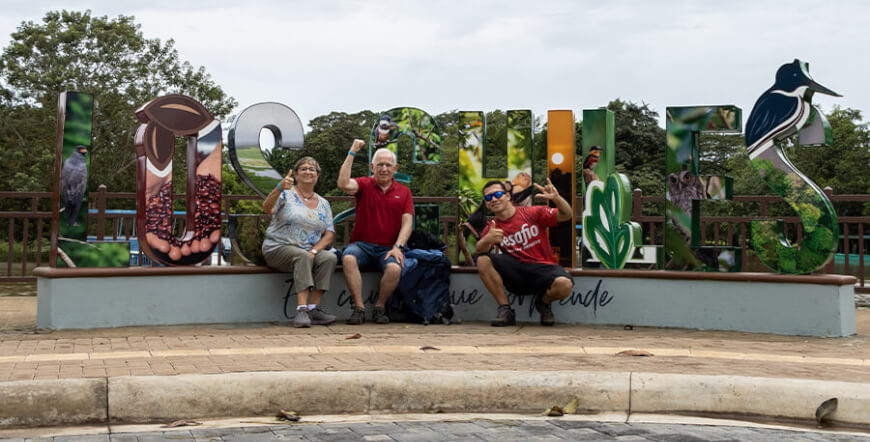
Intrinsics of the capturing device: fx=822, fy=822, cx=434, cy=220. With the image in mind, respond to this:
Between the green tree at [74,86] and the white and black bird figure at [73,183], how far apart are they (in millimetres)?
23821

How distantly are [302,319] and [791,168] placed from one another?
15.5 ft

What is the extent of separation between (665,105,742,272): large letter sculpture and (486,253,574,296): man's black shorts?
3.73 ft

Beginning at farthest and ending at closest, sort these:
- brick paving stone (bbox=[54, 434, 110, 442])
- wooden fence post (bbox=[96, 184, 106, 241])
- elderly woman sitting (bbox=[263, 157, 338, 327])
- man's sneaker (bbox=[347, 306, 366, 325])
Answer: wooden fence post (bbox=[96, 184, 106, 241]), man's sneaker (bbox=[347, 306, 366, 325]), elderly woman sitting (bbox=[263, 157, 338, 327]), brick paving stone (bbox=[54, 434, 110, 442])

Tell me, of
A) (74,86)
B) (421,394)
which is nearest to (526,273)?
(421,394)

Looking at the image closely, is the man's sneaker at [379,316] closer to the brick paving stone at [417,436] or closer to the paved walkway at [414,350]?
the paved walkway at [414,350]

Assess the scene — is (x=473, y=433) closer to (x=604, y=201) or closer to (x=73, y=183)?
Result: (x=604, y=201)

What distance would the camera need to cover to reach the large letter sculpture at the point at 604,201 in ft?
26.5

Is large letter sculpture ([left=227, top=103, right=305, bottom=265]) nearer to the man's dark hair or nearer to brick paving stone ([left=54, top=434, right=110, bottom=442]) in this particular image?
the man's dark hair

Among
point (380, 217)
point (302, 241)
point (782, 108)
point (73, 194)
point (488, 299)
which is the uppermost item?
point (782, 108)

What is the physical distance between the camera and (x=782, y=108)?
7.62m

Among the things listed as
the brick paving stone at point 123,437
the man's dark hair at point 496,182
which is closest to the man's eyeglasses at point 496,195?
the man's dark hair at point 496,182

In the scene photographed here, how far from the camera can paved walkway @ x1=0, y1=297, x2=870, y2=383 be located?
5090 millimetres

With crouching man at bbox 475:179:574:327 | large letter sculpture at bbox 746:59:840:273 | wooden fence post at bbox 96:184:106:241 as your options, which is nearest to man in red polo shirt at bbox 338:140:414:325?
crouching man at bbox 475:179:574:327

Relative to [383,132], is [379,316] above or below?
below
